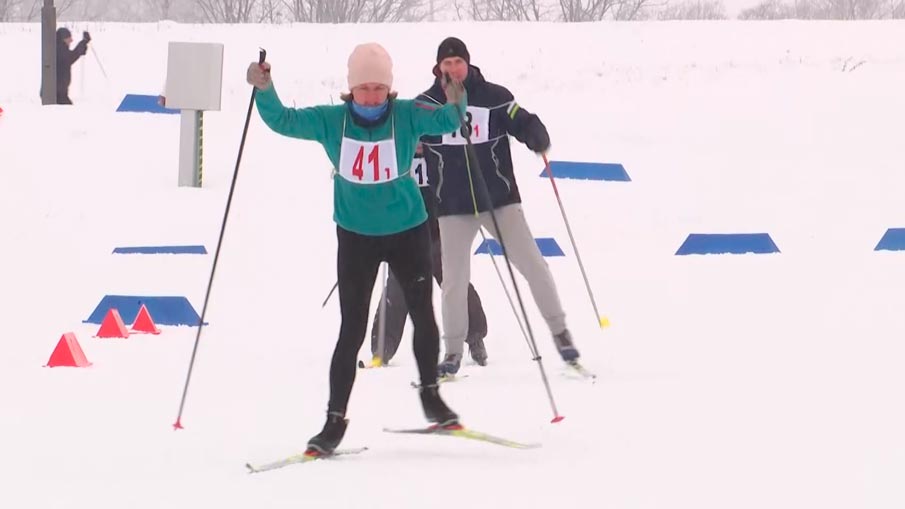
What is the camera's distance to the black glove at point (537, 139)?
7.82 metres

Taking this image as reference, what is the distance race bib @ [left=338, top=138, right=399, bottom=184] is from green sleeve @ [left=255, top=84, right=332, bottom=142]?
4.7 inches

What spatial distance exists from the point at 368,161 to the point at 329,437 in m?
1.03

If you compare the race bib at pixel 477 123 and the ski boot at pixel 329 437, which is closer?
the ski boot at pixel 329 437

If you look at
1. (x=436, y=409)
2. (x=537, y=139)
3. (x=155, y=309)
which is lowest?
(x=155, y=309)

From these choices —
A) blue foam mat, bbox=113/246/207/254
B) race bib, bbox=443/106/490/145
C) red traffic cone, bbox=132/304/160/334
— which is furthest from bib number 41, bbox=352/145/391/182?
blue foam mat, bbox=113/246/207/254

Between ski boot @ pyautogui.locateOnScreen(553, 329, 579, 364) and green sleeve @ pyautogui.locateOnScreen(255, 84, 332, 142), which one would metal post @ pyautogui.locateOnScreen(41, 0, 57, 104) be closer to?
ski boot @ pyautogui.locateOnScreen(553, 329, 579, 364)

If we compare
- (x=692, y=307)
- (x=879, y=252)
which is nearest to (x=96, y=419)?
(x=692, y=307)

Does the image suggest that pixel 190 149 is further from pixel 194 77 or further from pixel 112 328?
pixel 112 328

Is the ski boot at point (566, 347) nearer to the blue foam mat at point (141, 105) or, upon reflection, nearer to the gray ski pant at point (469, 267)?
the gray ski pant at point (469, 267)

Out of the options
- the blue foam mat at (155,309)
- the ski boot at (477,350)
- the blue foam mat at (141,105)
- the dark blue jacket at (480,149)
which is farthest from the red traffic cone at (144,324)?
the blue foam mat at (141,105)

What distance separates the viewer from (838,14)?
68.8m

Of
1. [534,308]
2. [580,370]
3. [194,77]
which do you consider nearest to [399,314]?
[580,370]

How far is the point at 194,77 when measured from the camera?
53.0 feet

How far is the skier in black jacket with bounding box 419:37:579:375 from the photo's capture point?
7910 mm
